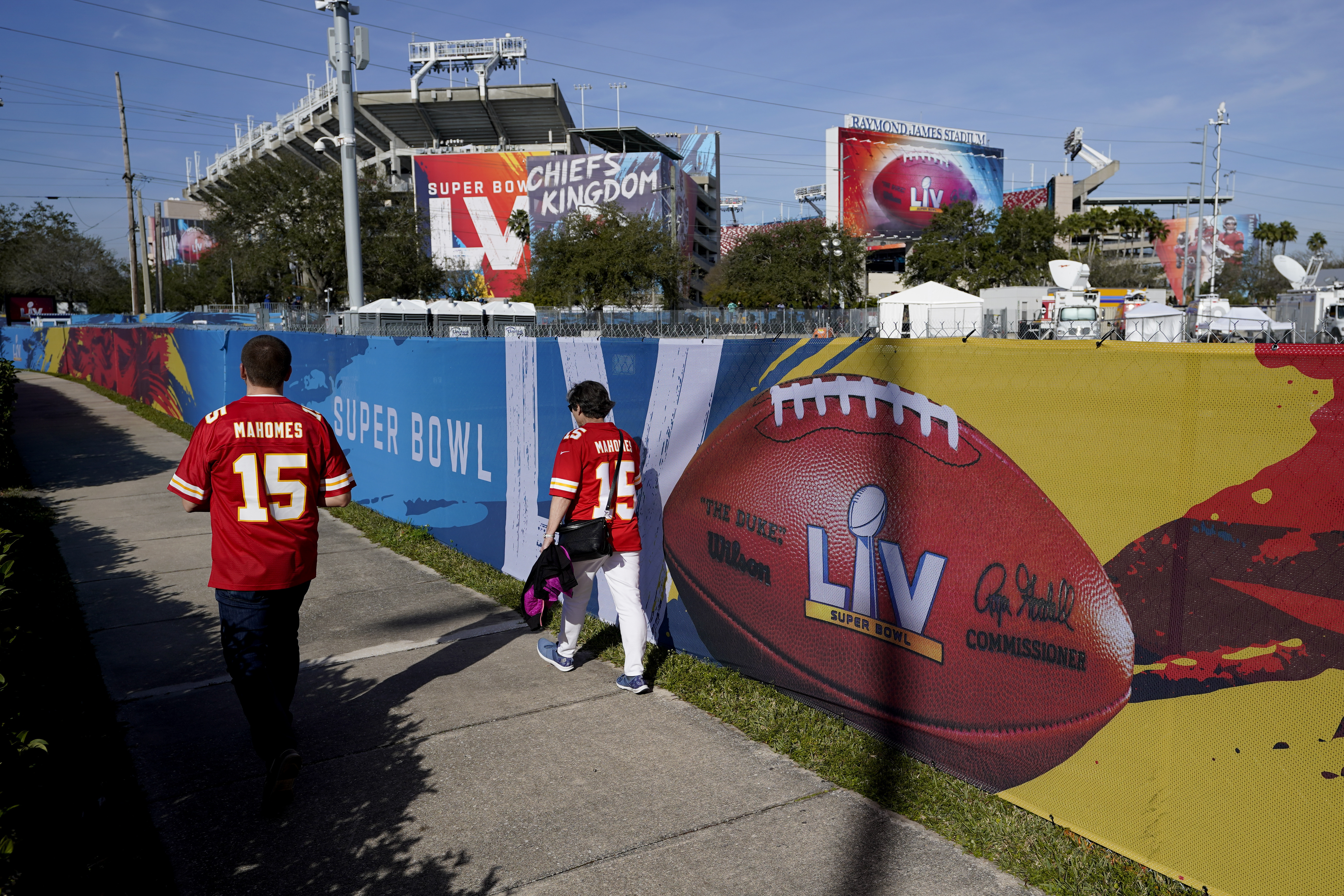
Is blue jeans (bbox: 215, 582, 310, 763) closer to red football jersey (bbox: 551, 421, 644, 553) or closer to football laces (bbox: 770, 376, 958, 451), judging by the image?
red football jersey (bbox: 551, 421, 644, 553)

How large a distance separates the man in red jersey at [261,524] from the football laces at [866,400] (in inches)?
82.3

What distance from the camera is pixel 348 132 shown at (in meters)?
14.3

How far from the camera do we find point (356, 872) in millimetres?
3346

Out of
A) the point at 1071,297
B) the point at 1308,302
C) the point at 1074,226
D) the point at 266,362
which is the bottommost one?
the point at 266,362

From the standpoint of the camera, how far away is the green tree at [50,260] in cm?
6019

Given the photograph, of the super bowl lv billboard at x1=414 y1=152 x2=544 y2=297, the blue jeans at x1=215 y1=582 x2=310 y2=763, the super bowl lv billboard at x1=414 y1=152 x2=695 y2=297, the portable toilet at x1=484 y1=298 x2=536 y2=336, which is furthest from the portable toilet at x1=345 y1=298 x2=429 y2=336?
the super bowl lv billboard at x1=414 y1=152 x2=544 y2=297

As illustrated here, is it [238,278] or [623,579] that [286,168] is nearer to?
[238,278]

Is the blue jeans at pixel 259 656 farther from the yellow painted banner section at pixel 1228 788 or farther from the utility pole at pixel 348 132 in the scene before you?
the utility pole at pixel 348 132

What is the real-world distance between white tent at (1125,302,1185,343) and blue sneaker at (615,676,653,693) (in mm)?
2850

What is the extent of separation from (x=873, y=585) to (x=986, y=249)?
198 ft

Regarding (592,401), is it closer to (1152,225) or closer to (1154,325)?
(1154,325)

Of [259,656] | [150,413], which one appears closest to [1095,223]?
[150,413]

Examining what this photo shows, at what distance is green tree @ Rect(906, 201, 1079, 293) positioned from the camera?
58438 mm

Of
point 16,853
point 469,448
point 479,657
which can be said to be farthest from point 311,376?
point 16,853
